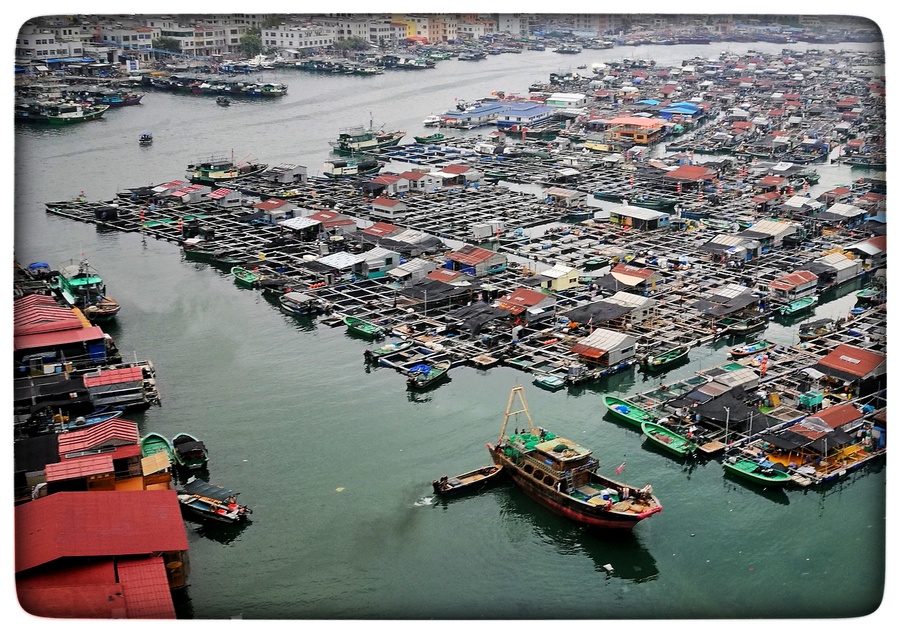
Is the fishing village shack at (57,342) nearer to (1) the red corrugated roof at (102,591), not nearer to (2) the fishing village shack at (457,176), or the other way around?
(1) the red corrugated roof at (102,591)

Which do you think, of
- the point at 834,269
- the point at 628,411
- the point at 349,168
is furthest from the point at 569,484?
the point at 349,168

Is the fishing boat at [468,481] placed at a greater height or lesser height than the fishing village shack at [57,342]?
lesser

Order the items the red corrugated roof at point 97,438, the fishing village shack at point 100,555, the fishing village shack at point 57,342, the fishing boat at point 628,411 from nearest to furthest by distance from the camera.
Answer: the fishing village shack at point 100,555
the red corrugated roof at point 97,438
the fishing boat at point 628,411
the fishing village shack at point 57,342

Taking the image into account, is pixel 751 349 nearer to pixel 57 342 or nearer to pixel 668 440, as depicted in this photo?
pixel 668 440

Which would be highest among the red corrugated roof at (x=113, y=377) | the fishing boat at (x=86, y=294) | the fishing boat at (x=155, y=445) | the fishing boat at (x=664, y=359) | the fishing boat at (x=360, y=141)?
the fishing boat at (x=360, y=141)

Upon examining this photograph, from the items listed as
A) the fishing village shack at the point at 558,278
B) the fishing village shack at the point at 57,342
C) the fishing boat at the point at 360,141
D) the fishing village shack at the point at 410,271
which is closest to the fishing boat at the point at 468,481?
the fishing village shack at the point at 57,342

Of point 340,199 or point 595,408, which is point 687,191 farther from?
point 595,408
